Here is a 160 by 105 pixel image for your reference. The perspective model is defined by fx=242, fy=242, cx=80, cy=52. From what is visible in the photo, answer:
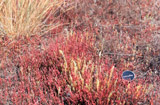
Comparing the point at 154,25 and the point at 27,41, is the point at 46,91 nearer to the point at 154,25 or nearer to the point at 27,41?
the point at 27,41

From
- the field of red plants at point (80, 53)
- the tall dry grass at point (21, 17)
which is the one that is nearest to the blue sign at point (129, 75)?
the field of red plants at point (80, 53)

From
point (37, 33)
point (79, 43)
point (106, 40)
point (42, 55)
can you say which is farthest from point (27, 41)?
point (106, 40)

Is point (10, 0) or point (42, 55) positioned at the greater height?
point (10, 0)

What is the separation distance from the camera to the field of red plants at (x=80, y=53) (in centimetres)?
268

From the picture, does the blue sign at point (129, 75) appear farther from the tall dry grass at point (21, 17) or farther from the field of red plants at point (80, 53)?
the tall dry grass at point (21, 17)

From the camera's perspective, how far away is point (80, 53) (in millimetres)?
3344

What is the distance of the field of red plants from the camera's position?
268 cm

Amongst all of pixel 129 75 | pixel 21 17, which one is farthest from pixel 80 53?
pixel 21 17

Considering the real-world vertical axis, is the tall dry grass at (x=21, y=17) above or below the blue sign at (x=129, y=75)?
above

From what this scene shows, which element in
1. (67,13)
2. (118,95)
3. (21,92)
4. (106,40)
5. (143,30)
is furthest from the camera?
(67,13)

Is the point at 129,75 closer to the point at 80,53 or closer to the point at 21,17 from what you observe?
the point at 80,53

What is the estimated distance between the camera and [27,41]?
407cm

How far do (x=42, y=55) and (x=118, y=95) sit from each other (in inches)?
54.5

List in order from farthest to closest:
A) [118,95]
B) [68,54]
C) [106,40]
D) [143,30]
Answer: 1. [143,30]
2. [106,40]
3. [68,54]
4. [118,95]
